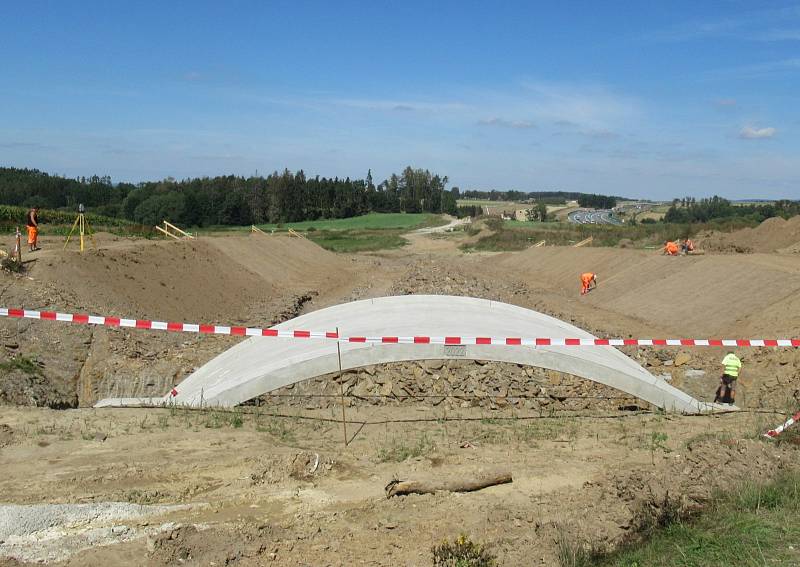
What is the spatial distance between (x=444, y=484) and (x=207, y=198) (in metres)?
88.9

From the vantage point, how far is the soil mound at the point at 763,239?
41.9 meters

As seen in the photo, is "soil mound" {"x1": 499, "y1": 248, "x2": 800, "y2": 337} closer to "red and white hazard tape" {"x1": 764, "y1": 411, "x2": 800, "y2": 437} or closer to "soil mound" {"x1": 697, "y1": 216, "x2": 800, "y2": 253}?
"soil mound" {"x1": 697, "y1": 216, "x2": 800, "y2": 253}

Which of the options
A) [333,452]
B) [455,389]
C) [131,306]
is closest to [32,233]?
[131,306]

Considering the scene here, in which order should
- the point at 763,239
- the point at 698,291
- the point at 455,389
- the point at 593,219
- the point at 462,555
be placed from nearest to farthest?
the point at 462,555 < the point at 455,389 < the point at 698,291 < the point at 763,239 < the point at 593,219

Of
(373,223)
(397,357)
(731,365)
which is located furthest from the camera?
(373,223)

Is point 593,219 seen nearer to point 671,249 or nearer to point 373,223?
point 373,223

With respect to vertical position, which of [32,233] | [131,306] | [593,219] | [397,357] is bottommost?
[131,306]

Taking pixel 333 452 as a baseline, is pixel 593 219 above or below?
above

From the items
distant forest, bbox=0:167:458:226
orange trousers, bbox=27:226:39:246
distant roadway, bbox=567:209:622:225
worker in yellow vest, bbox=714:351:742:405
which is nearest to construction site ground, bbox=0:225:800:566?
worker in yellow vest, bbox=714:351:742:405

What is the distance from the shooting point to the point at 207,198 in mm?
91812

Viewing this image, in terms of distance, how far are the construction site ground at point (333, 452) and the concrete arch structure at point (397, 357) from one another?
0.29 m

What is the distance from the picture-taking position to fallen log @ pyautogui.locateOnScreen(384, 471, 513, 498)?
7.36 meters

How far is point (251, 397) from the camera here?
36.6 ft

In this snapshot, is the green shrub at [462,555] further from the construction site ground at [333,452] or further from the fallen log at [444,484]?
the fallen log at [444,484]
